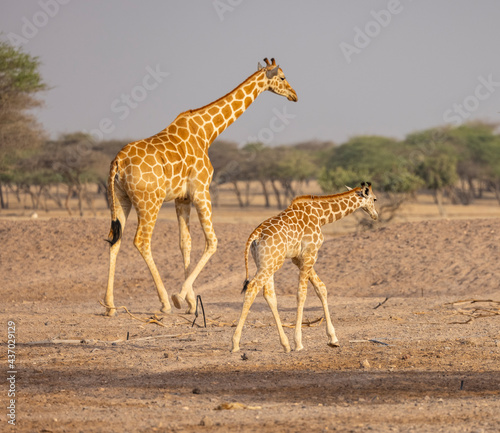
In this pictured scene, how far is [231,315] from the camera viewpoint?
1295 centimetres

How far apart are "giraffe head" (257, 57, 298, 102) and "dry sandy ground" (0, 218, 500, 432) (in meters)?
3.41

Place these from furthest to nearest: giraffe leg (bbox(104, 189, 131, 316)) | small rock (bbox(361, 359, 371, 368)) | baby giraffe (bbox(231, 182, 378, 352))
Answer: giraffe leg (bbox(104, 189, 131, 316))
baby giraffe (bbox(231, 182, 378, 352))
small rock (bbox(361, 359, 371, 368))

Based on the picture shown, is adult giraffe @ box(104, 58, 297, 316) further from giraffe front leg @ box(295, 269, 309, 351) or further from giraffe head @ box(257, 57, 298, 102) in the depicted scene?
giraffe front leg @ box(295, 269, 309, 351)

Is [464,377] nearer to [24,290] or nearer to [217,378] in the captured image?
[217,378]

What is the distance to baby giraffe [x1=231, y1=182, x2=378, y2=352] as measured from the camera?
28.8ft

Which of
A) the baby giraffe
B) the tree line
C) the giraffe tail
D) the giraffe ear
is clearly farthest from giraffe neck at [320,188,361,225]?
the tree line

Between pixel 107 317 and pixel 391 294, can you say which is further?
pixel 391 294

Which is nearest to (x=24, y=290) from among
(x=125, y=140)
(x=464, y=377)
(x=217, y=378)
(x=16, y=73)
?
(x=217, y=378)

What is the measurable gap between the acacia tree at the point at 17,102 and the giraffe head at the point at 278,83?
22.1 m

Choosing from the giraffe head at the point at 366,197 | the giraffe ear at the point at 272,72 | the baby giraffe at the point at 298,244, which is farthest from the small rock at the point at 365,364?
the giraffe ear at the point at 272,72

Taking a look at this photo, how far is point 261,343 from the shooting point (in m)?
9.96

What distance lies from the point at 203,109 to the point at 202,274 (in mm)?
5523
